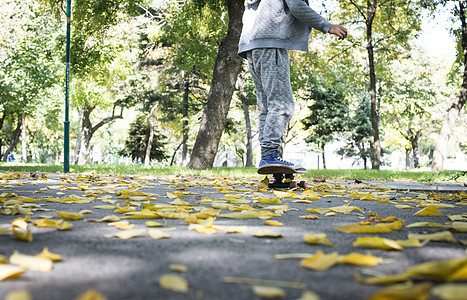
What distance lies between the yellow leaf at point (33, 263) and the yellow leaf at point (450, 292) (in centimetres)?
106

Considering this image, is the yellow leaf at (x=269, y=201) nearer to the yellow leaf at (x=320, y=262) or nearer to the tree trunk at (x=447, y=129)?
the yellow leaf at (x=320, y=262)

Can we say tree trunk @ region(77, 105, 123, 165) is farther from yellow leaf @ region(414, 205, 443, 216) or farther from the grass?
yellow leaf @ region(414, 205, 443, 216)

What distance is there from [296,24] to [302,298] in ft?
12.2

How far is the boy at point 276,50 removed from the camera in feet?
13.3

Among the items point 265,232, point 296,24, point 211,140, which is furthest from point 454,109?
point 265,232

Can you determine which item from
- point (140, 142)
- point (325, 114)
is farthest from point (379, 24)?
point (140, 142)

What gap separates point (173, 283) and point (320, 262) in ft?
1.53

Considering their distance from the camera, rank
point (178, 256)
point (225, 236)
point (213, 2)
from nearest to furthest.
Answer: point (178, 256), point (225, 236), point (213, 2)

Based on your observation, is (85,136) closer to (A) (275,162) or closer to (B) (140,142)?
(B) (140,142)

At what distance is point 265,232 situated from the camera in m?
1.70

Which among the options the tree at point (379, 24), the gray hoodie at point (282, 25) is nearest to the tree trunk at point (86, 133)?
the tree at point (379, 24)

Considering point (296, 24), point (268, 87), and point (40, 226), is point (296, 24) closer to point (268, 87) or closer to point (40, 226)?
point (268, 87)

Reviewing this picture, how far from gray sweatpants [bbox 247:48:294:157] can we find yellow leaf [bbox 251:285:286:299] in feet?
10.3

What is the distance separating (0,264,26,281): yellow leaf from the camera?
42.0 inches
